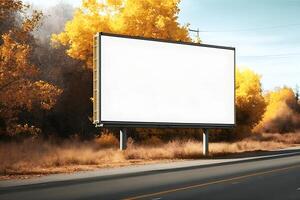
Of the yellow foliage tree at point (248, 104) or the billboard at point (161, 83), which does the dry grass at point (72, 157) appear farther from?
the yellow foliage tree at point (248, 104)

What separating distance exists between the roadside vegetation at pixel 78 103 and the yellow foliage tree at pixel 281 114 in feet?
87.1

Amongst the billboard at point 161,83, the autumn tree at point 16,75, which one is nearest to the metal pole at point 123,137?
the billboard at point 161,83

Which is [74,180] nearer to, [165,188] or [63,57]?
[165,188]

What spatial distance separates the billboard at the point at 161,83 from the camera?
100 ft

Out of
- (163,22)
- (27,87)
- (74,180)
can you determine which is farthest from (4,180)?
(163,22)

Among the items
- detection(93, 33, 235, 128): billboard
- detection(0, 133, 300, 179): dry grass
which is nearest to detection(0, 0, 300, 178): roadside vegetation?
detection(0, 133, 300, 179): dry grass

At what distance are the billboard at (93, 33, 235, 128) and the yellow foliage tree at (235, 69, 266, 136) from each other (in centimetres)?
1971

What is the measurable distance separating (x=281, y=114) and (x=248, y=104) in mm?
34776

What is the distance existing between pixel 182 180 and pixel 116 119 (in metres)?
12.0

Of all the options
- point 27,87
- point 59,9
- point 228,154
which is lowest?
point 228,154

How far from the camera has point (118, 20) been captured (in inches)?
1708

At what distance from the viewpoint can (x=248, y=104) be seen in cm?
5616

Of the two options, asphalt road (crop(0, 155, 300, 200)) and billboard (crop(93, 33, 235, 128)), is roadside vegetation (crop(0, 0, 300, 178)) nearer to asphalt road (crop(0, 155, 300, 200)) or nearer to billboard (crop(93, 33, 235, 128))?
billboard (crop(93, 33, 235, 128))

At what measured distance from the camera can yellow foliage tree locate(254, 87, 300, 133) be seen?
86.7 meters
